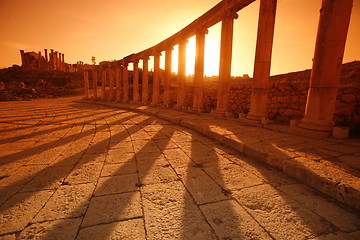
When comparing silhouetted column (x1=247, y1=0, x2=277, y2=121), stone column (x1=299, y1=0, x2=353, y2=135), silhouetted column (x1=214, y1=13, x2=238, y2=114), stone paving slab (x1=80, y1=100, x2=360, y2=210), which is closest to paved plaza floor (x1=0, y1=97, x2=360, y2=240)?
stone paving slab (x1=80, y1=100, x2=360, y2=210)

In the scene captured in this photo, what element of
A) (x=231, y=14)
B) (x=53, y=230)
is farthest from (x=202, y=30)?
(x=53, y=230)

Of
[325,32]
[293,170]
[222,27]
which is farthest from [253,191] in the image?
[222,27]

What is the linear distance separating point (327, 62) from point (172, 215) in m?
5.49

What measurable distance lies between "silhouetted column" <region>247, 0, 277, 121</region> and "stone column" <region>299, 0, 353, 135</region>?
1.61 meters

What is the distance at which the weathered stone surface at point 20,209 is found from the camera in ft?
5.28

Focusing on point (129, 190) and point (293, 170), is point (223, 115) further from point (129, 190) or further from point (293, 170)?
point (129, 190)

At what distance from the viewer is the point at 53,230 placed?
156 cm

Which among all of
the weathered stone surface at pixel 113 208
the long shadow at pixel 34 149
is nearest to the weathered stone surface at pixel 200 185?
the weathered stone surface at pixel 113 208

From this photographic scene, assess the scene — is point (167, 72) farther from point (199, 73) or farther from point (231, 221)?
point (231, 221)

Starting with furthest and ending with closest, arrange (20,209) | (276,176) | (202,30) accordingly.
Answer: (202,30) → (276,176) → (20,209)

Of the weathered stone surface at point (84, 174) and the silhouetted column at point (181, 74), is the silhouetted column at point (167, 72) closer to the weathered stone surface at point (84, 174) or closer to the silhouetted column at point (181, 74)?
the silhouetted column at point (181, 74)

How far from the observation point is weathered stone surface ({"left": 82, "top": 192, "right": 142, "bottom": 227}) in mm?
1701

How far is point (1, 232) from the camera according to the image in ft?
5.02

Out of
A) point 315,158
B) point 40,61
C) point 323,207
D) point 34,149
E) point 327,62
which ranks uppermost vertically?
point 40,61
